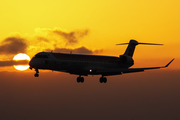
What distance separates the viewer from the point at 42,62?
51.9m

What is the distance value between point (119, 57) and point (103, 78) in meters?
7.75

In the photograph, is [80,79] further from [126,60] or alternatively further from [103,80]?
[126,60]

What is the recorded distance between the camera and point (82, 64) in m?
57.2

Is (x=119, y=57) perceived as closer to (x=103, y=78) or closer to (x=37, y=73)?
(x=103, y=78)

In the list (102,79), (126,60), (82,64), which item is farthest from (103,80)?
(126,60)

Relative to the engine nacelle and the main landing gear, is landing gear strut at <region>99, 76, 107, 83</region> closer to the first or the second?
the main landing gear

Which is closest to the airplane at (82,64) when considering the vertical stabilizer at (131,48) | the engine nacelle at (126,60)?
the engine nacelle at (126,60)

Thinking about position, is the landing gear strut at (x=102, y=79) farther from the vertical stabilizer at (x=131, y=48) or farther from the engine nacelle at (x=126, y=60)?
the vertical stabilizer at (x=131, y=48)

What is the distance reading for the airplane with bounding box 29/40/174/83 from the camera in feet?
172

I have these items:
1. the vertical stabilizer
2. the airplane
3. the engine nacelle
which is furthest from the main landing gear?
the vertical stabilizer

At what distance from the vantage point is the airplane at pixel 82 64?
172ft

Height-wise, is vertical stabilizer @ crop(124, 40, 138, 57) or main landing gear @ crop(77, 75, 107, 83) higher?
vertical stabilizer @ crop(124, 40, 138, 57)

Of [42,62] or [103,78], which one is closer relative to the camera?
[42,62]

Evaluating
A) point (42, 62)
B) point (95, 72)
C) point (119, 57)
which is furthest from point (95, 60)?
point (42, 62)
